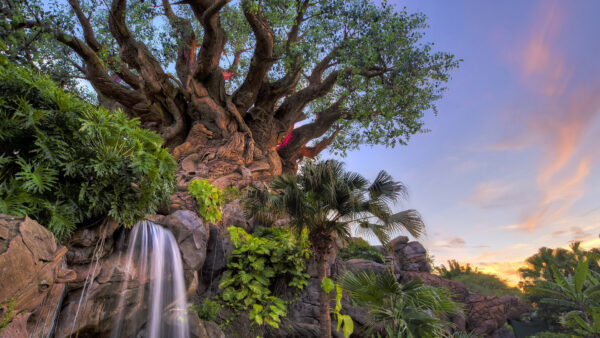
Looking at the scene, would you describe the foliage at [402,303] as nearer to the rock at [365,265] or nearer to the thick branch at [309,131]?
the rock at [365,265]

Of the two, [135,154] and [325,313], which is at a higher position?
[135,154]

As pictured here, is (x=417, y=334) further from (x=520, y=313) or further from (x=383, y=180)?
(x=520, y=313)

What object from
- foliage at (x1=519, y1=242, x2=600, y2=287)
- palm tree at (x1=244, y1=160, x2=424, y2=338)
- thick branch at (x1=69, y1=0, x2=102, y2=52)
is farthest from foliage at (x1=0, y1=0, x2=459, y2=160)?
foliage at (x1=519, y1=242, x2=600, y2=287)

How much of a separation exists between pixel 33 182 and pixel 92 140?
3.74 ft

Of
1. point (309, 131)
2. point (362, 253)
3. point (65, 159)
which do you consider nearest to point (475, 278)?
point (362, 253)

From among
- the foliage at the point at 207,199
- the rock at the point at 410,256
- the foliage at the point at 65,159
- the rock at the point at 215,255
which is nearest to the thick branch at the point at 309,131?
the rock at the point at 410,256

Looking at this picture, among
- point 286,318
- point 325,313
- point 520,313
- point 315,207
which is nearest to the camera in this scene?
point 325,313

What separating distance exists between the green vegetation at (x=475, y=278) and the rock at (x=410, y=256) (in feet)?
23.4

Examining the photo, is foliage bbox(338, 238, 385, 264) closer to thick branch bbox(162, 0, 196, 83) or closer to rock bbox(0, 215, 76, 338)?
thick branch bbox(162, 0, 196, 83)

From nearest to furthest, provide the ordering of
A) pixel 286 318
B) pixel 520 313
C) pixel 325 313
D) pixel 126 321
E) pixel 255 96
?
pixel 126 321
pixel 325 313
pixel 286 318
pixel 520 313
pixel 255 96

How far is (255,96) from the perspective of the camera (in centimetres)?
1580

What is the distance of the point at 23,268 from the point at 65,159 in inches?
98.8

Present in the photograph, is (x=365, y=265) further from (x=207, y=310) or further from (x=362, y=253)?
(x=207, y=310)

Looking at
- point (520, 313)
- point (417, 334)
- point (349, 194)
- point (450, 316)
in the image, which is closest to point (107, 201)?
point (349, 194)
